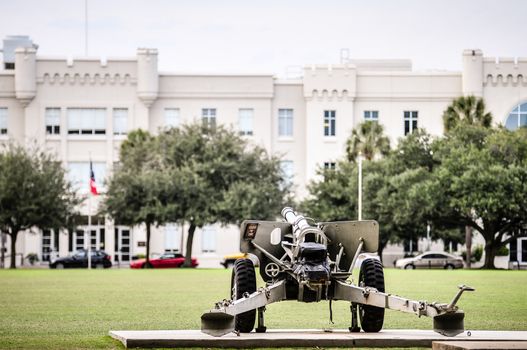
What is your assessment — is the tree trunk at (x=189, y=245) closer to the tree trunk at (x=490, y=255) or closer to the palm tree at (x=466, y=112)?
the tree trunk at (x=490, y=255)

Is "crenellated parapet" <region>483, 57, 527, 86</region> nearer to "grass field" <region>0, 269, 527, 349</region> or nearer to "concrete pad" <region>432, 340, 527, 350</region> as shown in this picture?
"grass field" <region>0, 269, 527, 349</region>

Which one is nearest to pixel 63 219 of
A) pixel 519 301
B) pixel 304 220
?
pixel 519 301

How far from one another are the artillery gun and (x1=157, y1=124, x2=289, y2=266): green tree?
64.4 meters

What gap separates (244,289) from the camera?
19.6 m

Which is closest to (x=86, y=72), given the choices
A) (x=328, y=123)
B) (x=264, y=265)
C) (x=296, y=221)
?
(x=328, y=123)

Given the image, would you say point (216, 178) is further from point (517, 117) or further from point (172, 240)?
point (517, 117)

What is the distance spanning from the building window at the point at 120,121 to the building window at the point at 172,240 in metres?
8.62

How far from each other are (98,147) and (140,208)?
71.8 feet

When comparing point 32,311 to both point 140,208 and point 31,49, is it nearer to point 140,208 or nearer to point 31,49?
point 140,208

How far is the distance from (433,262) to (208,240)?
866 inches

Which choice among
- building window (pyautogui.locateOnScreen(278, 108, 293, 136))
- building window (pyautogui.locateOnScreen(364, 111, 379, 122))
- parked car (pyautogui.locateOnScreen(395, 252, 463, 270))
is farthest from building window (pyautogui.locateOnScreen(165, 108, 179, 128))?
parked car (pyautogui.locateOnScreen(395, 252, 463, 270))

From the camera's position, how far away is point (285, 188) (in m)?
90.6

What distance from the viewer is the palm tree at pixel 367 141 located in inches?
3949

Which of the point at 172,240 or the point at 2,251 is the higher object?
the point at 172,240
